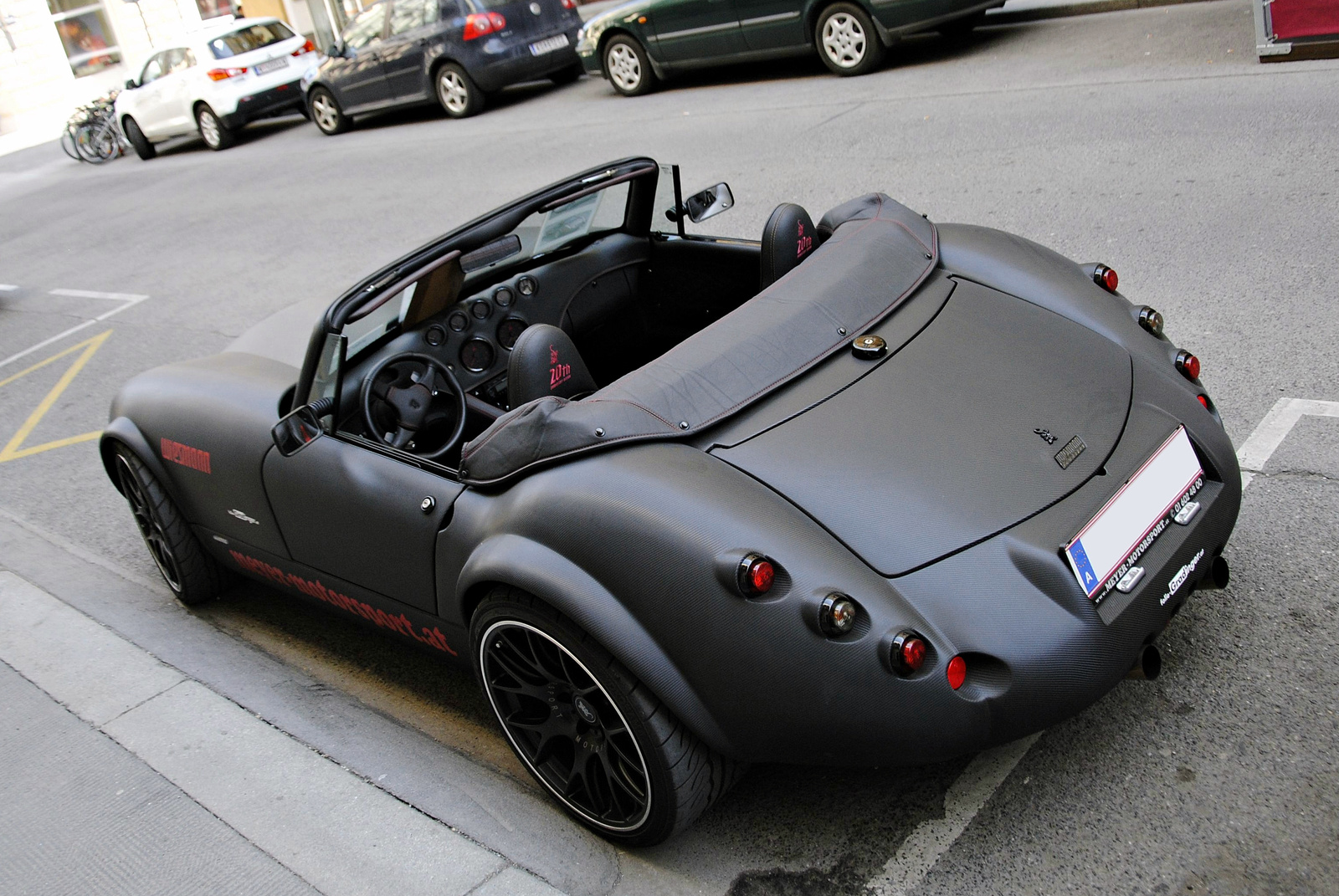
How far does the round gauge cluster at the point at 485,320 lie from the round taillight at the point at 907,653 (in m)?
2.16

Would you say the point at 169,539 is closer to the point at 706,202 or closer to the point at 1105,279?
the point at 706,202

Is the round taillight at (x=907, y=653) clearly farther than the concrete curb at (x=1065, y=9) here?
No

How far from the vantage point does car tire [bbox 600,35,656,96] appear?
497 inches

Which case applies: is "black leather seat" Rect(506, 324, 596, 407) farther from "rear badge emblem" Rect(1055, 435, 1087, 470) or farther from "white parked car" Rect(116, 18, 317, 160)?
"white parked car" Rect(116, 18, 317, 160)

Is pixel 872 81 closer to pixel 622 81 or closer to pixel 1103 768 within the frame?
pixel 622 81

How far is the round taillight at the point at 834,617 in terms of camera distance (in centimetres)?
249

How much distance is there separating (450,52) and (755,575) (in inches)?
505

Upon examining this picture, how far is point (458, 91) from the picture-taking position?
14289mm

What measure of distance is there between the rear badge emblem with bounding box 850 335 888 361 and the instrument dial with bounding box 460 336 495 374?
4.89ft

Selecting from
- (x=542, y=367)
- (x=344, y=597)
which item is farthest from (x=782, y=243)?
(x=344, y=597)

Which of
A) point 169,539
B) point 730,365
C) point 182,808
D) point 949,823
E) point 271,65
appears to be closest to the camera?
point 949,823

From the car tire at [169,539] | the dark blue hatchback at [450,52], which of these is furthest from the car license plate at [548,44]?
the car tire at [169,539]

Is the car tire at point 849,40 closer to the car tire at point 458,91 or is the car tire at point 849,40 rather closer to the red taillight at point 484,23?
the red taillight at point 484,23

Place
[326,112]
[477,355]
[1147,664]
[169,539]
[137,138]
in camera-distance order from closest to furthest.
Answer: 1. [1147,664]
2. [477,355]
3. [169,539]
4. [326,112]
5. [137,138]
